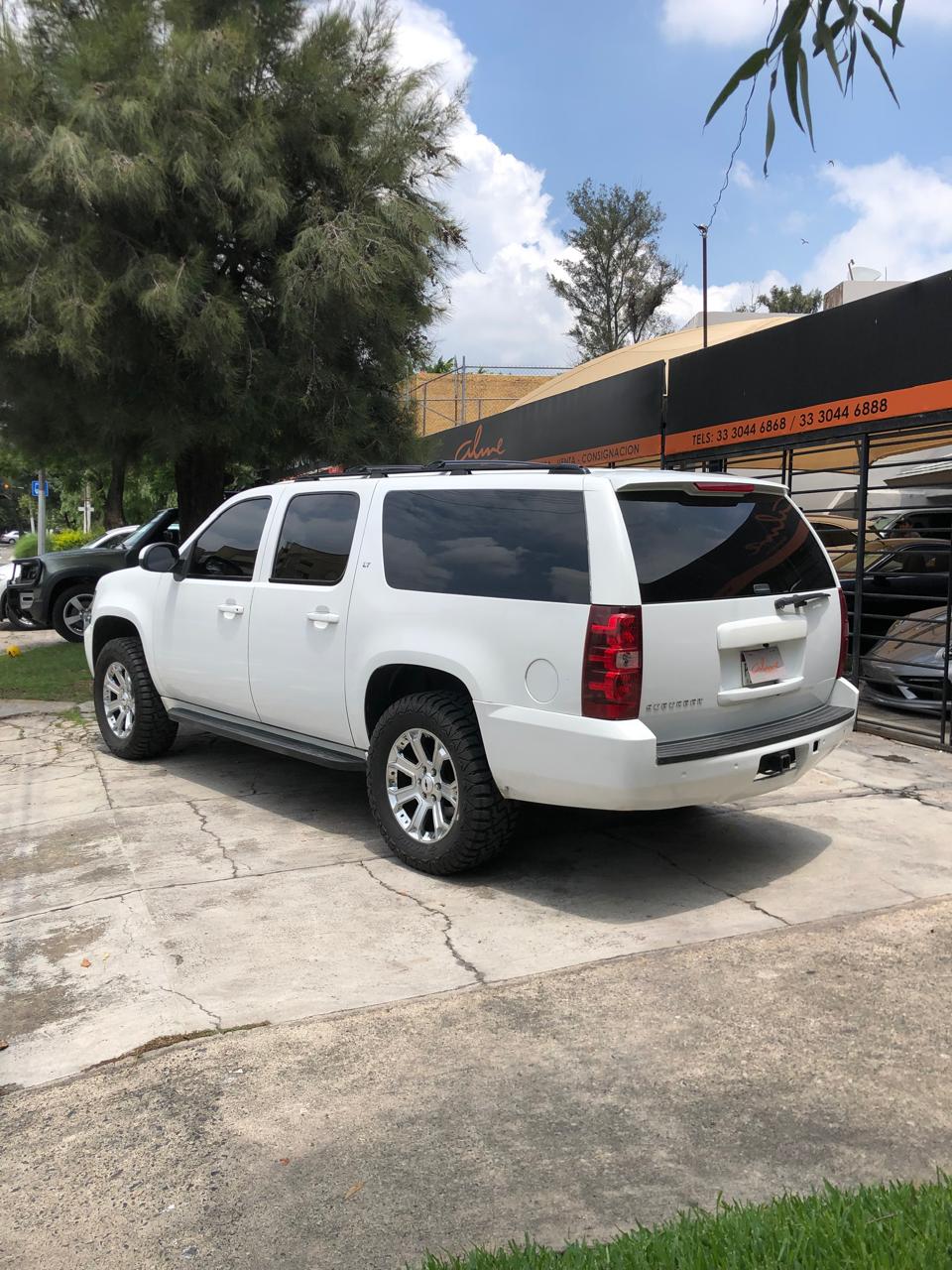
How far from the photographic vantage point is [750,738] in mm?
4840

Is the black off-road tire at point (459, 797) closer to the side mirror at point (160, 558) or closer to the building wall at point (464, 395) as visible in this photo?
the side mirror at point (160, 558)

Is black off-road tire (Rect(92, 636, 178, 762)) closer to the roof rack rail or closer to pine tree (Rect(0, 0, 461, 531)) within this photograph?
the roof rack rail

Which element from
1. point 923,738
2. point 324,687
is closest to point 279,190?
point 324,687

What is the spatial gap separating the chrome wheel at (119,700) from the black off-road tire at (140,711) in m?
0.04

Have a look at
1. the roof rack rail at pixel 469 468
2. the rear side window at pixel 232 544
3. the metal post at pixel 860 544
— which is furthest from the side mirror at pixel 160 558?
the metal post at pixel 860 544

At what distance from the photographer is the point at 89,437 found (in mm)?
13242

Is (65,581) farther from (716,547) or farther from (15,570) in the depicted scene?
(716,547)

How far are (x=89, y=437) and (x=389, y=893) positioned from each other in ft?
32.7

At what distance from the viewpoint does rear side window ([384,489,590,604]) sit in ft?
15.4

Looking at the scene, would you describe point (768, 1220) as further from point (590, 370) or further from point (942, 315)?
point (590, 370)

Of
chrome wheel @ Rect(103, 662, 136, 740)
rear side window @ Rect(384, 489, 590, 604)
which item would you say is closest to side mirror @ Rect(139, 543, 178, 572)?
chrome wheel @ Rect(103, 662, 136, 740)

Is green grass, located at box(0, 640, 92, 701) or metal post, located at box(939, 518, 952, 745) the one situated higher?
metal post, located at box(939, 518, 952, 745)

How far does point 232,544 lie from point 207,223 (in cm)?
650

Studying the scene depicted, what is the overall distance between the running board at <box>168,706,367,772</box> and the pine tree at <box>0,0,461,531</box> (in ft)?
18.6
